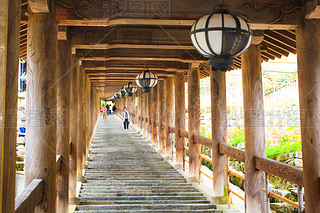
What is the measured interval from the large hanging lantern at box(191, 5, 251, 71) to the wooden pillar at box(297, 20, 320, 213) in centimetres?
127

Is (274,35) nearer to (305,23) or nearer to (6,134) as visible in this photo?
(305,23)

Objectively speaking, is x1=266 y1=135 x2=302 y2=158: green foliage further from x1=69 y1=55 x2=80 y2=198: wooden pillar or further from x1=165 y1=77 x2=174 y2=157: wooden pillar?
x1=69 y1=55 x2=80 y2=198: wooden pillar

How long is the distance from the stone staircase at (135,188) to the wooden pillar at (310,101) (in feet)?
7.57

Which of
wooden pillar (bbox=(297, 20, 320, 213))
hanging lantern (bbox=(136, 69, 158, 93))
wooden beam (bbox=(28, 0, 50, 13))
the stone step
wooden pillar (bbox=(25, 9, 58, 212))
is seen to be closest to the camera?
wooden beam (bbox=(28, 0, 50, 13))

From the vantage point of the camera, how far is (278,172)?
372 cm

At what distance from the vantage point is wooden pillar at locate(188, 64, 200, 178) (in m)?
7.41

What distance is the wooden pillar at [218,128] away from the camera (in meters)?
5.83

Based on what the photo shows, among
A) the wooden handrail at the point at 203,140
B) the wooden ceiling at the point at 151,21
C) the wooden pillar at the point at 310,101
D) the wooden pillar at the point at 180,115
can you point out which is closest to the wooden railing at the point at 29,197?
the wooden ceiling at the point at 151,21

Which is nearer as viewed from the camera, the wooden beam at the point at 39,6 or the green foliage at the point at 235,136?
the wooden beam at the point at 39,6

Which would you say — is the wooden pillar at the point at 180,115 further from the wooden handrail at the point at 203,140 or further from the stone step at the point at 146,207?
the stone step at the point at 146,207

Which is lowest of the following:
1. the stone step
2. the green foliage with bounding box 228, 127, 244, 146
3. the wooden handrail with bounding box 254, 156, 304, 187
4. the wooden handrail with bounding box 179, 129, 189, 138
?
the stone step

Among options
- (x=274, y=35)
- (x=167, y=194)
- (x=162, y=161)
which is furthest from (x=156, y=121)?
(x=274, y=35)

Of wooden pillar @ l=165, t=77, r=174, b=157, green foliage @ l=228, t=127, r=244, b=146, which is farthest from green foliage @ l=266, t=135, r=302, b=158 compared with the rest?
wooden pillar @ l=165, t=77, r=174, b=157

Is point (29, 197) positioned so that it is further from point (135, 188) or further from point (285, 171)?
point (135, 188)
